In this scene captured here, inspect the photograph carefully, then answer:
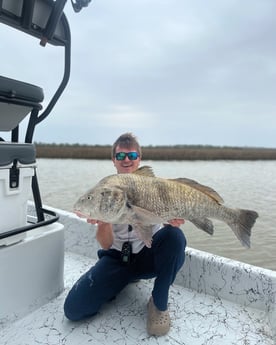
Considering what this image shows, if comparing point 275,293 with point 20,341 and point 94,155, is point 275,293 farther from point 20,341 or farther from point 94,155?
point 94,155

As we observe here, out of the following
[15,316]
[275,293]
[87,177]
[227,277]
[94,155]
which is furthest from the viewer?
[94,155]

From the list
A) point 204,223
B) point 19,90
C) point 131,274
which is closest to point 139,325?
point 131,274

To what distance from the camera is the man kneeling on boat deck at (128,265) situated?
84.2 inches

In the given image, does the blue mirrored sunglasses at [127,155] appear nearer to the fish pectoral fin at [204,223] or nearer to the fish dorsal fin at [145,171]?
the fish dorsal fin at [145,171]

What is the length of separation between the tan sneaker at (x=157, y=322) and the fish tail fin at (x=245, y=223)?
27.1 inches

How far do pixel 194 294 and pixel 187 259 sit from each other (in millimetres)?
265

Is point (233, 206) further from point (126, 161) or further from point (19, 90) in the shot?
point (19, 90)

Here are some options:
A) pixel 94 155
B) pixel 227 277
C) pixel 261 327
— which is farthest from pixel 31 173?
pixel 94 155

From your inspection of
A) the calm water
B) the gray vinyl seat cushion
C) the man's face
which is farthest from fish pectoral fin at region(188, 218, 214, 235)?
the calm water

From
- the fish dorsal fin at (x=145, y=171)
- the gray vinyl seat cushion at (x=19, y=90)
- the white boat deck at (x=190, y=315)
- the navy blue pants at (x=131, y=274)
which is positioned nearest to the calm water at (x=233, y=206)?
the white boat deck at (x=190, y=315)

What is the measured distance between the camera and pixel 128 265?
Result: 2.36 metres

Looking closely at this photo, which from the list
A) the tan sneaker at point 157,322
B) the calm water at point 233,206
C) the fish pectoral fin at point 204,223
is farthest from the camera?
the calm water at point 233,206

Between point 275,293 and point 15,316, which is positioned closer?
point 15,316

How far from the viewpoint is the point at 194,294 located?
262cm
